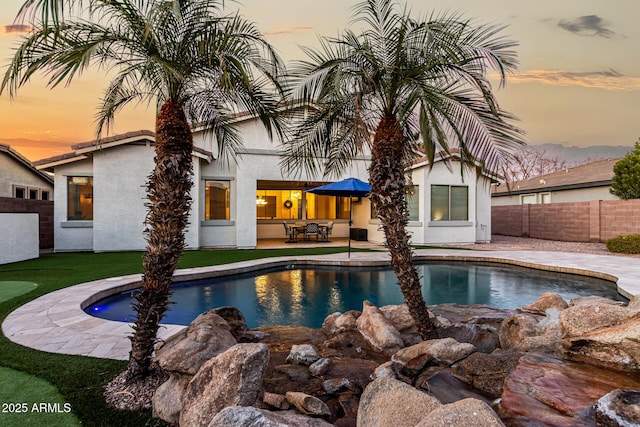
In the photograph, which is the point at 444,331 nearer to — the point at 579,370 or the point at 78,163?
the point at 579,370

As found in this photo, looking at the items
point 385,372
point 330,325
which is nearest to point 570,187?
point 330,325

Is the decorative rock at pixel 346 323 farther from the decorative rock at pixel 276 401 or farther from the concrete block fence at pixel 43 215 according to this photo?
the concrete block fence at pixel 43 215

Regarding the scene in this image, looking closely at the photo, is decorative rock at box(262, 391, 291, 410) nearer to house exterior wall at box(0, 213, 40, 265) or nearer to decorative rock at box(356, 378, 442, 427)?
decorative rock at box(356, 378, 442, 427)

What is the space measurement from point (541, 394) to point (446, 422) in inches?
36.5

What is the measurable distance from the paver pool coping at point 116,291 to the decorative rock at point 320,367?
7.71 feet

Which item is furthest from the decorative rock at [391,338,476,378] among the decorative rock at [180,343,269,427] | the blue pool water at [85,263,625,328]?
the blue pool water at [85,263,625,328]

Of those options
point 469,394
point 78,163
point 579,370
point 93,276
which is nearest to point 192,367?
point 469,394

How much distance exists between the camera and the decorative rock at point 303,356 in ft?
12.7

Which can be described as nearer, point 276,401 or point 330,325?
point 276,401

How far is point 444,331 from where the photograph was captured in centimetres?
493

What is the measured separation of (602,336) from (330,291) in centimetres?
651

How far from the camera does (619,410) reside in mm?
1976

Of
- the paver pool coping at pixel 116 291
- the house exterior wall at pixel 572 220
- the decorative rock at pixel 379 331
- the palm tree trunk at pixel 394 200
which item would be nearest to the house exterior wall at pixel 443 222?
the paver pool coping at pixel 116 291

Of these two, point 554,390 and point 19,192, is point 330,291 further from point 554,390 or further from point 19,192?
point 19,192
